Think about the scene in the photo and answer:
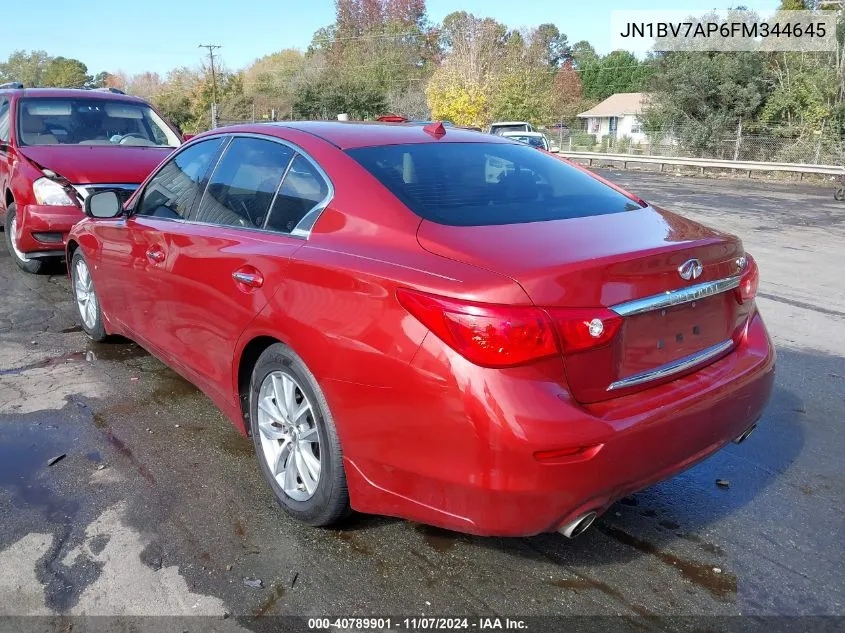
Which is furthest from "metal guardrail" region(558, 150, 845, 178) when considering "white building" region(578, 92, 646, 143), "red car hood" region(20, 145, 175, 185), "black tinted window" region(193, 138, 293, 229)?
"white building" region(578, 92, 646, 143)

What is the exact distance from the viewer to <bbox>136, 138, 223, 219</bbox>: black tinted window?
399 cm

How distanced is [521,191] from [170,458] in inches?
86.6

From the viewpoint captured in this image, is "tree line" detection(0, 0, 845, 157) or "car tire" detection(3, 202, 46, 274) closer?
"car tire" detection(3, 202, 46, 274)

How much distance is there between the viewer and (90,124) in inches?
334

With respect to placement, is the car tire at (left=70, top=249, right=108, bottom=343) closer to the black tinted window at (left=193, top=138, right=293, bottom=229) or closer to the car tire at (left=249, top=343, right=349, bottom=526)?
the black tinted window at (left=193, top=138, right=293, bottom=229)

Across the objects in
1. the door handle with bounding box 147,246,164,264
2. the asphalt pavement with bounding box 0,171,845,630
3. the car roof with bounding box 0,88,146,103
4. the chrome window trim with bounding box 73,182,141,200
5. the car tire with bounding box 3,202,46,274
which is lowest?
the asphalt pavement with bounding box 0,171,845,630

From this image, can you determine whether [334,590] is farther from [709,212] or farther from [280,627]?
[709,212]

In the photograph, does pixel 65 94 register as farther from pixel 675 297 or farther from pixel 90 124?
pixel 675 297

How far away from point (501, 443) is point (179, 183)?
8.99 ft

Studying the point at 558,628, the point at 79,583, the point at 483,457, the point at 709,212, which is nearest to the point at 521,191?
the point at 483,457

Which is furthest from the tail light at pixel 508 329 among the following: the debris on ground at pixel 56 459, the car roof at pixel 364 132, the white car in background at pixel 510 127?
the white car in background at pixel 510 127

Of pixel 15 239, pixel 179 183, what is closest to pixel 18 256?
pixel 15 239

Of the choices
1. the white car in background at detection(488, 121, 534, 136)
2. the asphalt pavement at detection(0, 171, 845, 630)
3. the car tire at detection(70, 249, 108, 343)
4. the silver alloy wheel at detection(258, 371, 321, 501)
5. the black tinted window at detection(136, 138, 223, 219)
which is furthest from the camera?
the white car in background at detection(488, 121, 534, 136)

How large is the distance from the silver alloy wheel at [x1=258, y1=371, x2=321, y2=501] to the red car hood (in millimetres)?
4799
